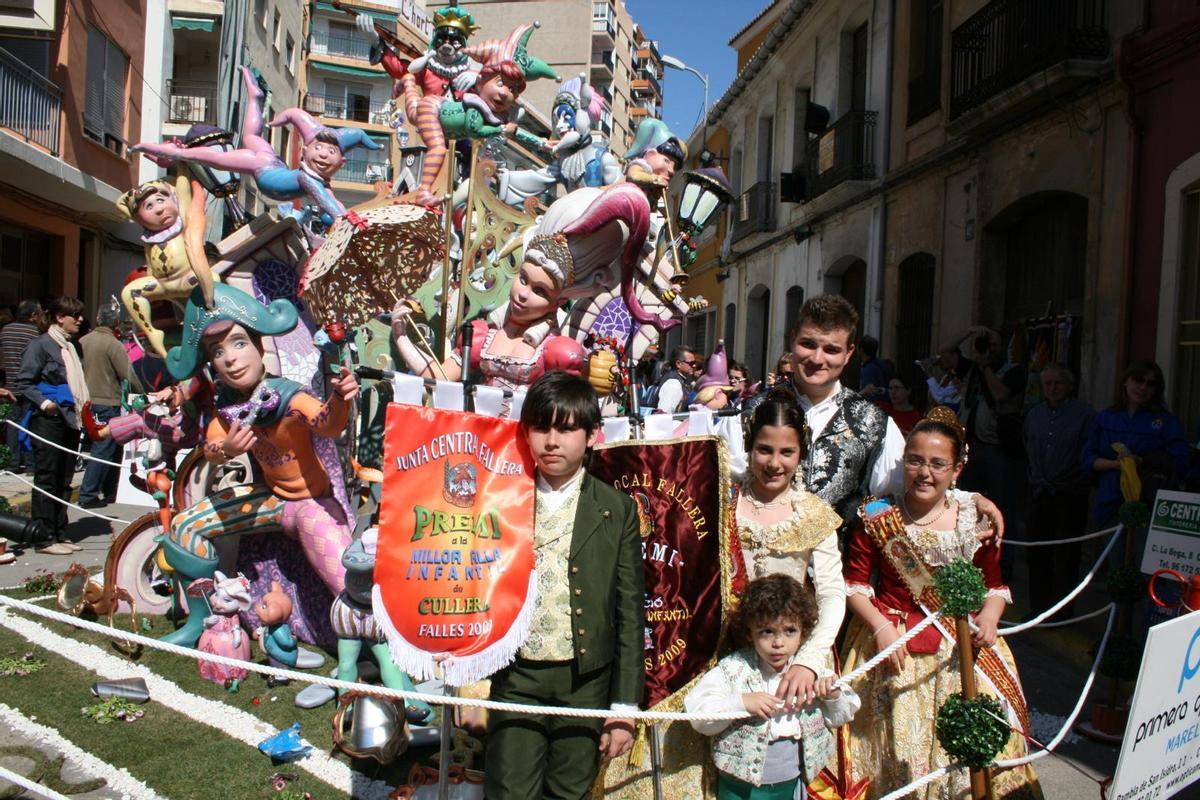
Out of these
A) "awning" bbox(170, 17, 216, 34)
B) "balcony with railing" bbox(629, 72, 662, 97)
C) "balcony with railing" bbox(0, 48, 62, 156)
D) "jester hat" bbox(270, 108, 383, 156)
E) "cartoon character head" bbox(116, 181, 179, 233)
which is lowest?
"cartoon character head" bbox(116, 181, 179, 233)

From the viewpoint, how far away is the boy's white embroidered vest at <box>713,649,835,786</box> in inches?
99.8

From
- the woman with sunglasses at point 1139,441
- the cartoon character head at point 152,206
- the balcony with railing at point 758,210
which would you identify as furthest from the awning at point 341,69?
the woman with sunglasses at point 1139,441

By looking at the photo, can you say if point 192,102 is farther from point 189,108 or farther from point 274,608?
point 274,608

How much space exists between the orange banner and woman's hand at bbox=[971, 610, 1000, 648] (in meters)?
1.46

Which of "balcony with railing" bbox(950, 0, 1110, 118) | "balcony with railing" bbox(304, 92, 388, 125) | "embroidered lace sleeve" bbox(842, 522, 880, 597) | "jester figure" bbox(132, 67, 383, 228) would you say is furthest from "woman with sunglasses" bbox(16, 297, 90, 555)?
"balcony with railing" bbox(304, 92, 388, 125)

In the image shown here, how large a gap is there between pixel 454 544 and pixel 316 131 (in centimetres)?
405

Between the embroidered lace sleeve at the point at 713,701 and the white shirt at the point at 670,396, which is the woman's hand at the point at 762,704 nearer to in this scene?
the embroidered lace sleeve at the point at 713,701

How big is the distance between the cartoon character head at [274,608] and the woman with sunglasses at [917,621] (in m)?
2.84

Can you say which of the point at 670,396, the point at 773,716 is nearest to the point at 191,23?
the point at 670,396

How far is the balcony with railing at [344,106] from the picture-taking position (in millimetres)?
36031

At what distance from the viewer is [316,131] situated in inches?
220

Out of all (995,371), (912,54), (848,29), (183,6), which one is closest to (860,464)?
(995,371)

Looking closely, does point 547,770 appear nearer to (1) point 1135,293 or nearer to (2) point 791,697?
(2) point 791,697

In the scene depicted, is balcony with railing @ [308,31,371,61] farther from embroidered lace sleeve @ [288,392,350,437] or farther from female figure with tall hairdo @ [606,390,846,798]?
female figure with tall hairdo @ [606,390,846,798]
